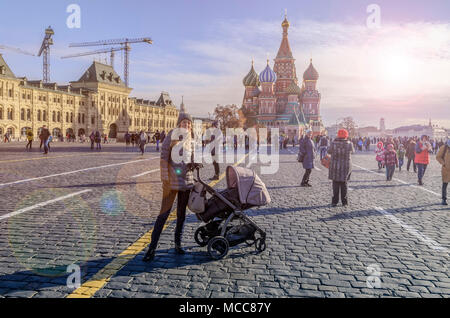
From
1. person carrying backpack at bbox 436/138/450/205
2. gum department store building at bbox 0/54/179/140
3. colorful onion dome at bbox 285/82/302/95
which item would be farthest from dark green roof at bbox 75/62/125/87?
person carrying backpack at bbox 436/138/450/205

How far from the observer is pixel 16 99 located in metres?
64.2

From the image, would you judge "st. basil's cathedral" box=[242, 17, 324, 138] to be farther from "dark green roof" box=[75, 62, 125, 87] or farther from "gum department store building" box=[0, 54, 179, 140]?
"dark green roof" box=[75, 62, 125, 87]

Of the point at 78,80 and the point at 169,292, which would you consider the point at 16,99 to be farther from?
the point at 169,292

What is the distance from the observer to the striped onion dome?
3666 inches

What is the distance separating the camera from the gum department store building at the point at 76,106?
63.4m

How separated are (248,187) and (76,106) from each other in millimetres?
81847

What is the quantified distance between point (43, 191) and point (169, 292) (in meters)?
6.79

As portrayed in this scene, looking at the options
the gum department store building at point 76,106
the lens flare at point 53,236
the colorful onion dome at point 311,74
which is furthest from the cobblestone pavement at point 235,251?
the colorful onion dome at point 311,74

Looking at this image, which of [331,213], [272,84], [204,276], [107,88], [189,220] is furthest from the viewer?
[272,84]

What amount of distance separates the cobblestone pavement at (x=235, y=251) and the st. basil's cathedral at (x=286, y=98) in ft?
273

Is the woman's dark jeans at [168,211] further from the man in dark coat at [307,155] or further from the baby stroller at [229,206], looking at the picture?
the man in dark coat at [307,155]

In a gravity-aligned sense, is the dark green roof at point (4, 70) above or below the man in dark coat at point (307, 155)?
above

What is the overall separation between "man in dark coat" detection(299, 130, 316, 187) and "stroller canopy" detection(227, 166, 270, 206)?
7038 mm
